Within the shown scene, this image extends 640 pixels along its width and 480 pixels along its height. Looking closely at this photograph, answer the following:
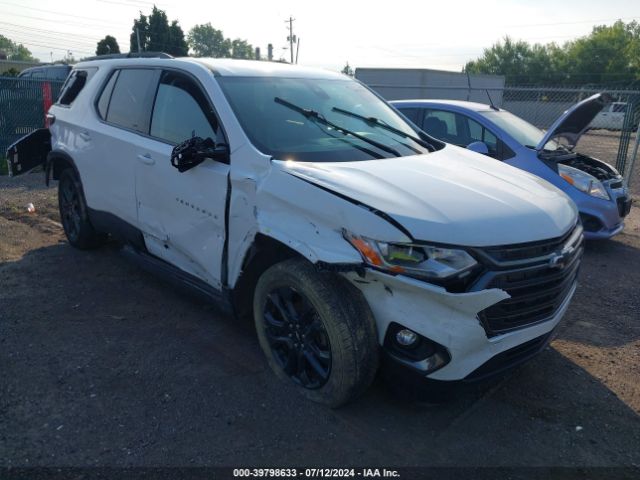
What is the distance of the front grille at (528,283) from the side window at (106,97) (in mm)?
3726

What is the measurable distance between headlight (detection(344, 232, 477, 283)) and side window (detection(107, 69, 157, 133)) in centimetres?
246

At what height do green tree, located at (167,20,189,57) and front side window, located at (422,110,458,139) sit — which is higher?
green tree, located at (167,20,189,57)

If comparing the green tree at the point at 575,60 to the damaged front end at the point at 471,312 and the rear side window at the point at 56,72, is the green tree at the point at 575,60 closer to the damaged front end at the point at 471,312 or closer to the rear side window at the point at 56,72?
the rear side window at the point at 56,72

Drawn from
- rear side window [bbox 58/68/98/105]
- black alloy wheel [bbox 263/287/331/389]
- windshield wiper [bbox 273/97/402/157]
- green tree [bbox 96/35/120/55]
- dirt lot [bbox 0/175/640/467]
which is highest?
green tree [bbox 96/35/120/55]

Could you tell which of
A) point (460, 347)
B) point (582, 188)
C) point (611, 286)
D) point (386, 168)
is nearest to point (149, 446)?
point (460, 347)

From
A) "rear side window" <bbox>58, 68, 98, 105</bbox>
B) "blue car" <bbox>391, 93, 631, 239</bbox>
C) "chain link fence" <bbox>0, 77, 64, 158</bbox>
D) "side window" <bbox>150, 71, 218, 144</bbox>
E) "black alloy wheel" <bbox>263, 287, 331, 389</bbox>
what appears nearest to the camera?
"black alloy wheel" <bbox>263, 287, 331, 389</bbox>

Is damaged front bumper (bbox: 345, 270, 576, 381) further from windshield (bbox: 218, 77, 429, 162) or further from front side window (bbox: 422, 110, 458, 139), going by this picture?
front side window (bbox: 422, 110, 458, 139)

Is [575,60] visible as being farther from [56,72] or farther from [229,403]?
[229,403]

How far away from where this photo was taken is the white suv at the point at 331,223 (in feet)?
8.41

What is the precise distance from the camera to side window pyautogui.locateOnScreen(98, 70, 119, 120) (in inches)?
188

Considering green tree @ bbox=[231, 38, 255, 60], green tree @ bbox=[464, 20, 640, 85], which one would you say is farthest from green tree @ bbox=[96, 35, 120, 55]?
green tree @ bbox=[231, 38, 255, 60]

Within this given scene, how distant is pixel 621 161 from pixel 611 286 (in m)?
5.33

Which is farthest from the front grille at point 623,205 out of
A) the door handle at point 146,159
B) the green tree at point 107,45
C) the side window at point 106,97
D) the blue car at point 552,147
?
the green tree at point 107,45

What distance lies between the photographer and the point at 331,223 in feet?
8.89
